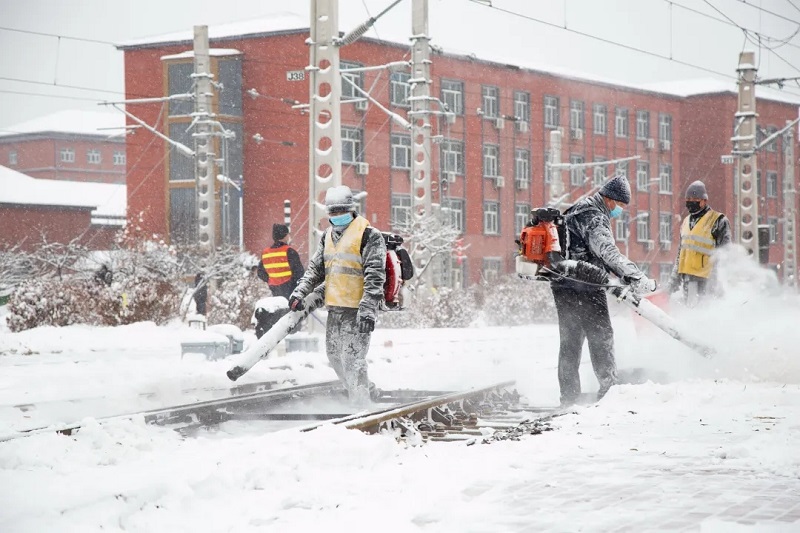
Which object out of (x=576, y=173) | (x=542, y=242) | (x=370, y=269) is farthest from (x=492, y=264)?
(x=370, y=269)

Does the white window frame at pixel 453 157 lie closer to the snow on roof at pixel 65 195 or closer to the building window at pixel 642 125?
the building window at pixel 642 125

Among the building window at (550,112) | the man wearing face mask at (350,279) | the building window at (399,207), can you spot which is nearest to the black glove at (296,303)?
the man wearing face mask at (350,279)

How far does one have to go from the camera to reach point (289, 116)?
49125 mm

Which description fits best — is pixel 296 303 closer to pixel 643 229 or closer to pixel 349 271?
pixel 349 271

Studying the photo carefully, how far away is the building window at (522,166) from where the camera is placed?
59188 mm

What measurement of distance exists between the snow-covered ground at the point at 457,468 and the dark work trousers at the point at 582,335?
0.76 metres

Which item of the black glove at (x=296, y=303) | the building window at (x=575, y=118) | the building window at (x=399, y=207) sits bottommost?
the black glove at (x=296, y=303)

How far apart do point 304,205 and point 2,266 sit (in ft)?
55.1

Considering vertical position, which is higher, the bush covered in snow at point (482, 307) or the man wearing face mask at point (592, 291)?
the man wearing face mask at point (592, 291)

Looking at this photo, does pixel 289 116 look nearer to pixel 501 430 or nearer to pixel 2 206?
pixel 2 206

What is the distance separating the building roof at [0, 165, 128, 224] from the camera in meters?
62.0

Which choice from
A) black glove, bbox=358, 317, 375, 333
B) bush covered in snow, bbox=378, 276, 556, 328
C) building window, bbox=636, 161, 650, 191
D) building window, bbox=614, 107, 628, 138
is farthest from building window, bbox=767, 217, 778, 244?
black glove, bbox=358, 317, 375, 333

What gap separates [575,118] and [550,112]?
94.0 inches

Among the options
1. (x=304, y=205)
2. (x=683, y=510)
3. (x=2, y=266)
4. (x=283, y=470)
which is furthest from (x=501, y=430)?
(x=304, y=205)
